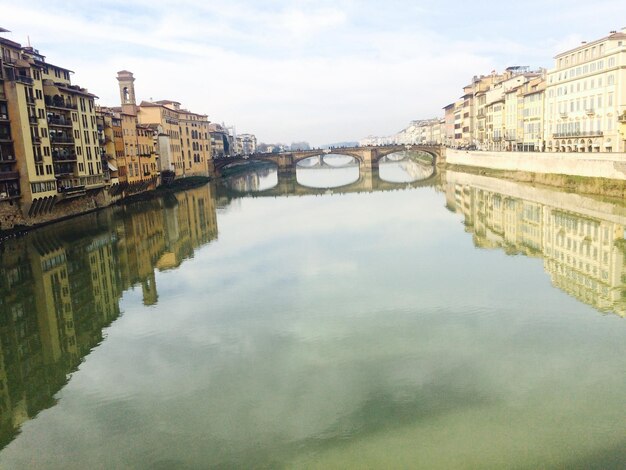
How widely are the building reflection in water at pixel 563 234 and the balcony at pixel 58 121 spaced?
32.0 metres

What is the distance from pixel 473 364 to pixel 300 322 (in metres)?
5.56

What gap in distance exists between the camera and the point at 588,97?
1939 inches

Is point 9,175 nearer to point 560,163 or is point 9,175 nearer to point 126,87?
point 126,87

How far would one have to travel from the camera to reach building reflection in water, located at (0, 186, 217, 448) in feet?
43.7

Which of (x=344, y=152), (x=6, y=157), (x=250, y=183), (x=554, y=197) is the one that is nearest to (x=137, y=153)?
(x=6, y=157)

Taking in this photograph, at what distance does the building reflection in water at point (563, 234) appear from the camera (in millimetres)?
18625

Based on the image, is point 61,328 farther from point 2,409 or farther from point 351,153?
point 351,153

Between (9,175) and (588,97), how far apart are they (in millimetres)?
49769

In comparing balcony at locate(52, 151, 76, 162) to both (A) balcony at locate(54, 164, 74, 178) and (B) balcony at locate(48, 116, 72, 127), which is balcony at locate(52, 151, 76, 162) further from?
(B) balcony at locate(48, 116, 72, 127)

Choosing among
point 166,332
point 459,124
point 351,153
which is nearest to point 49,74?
point 166,332

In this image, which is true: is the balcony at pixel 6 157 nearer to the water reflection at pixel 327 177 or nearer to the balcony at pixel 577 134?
the water reflection at pixel 327 177

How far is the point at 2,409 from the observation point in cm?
1166

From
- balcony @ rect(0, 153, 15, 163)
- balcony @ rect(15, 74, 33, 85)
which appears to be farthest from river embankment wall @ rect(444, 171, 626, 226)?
balcony @ rect(15, 74, 33, 85)

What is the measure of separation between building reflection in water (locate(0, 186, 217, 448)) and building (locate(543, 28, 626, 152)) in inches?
1422
